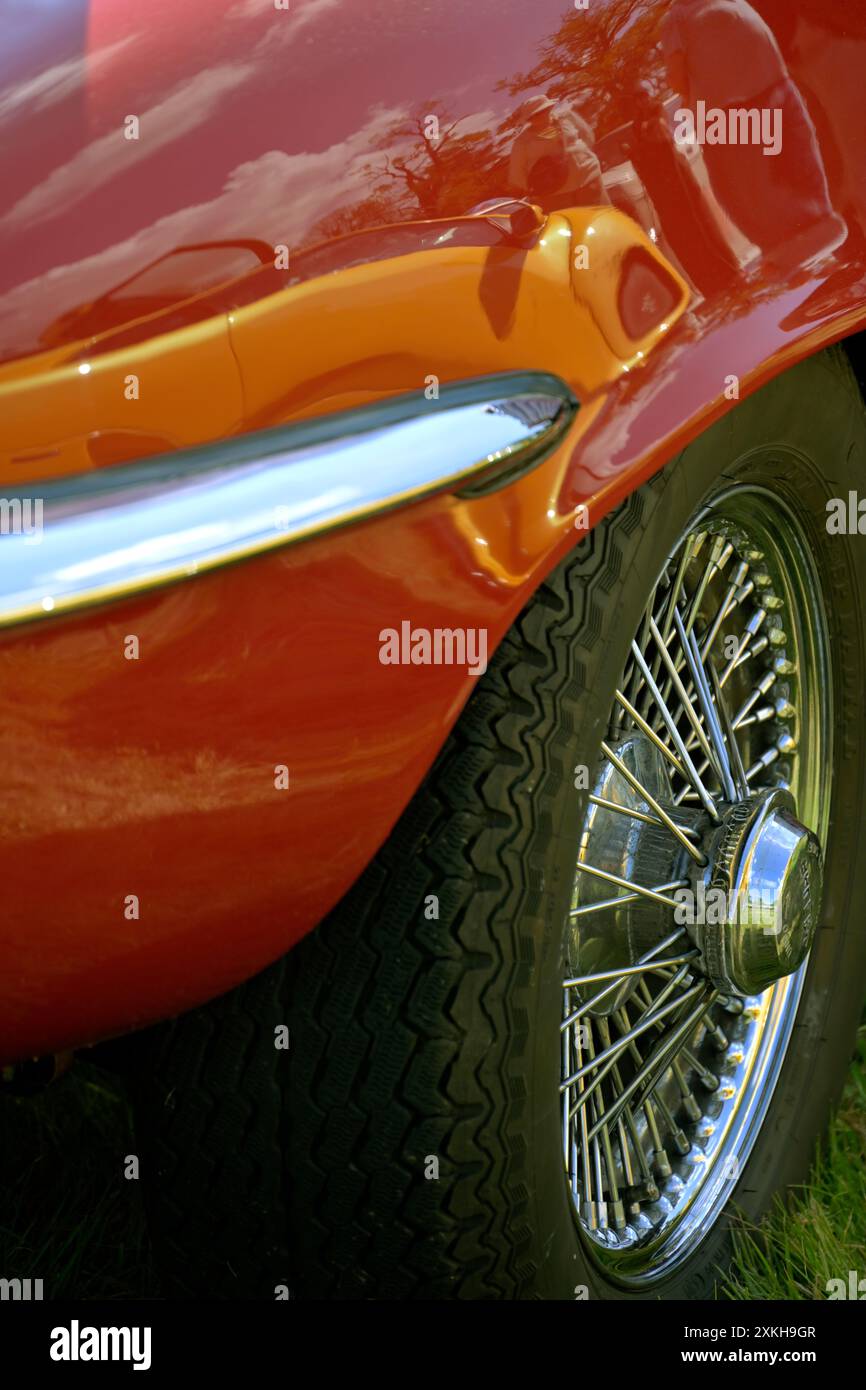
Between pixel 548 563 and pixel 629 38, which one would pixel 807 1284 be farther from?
pixel 629 38

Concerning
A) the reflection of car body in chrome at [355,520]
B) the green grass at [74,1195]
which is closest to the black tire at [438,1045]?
the reflection of car body in chrome at [355,520]

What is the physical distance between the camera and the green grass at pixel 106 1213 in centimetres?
192

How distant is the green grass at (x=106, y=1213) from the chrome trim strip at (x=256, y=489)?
3.61ft

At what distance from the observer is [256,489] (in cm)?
116

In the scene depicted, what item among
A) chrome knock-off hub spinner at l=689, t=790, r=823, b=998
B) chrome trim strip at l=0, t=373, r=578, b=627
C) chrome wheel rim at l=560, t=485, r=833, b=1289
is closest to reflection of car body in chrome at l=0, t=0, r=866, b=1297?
chrome trim strip at l=0, t=373, r=578, b=627

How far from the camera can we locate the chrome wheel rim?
1804 mm

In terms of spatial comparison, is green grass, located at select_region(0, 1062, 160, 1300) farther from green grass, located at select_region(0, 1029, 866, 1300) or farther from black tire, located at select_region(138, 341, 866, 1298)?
black tire, located at select_region(138, 341, 866, 1298)

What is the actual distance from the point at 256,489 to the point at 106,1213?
1.24 metres

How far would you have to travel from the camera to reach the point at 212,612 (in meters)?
1.16

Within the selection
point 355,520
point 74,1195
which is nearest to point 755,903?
point 355,520

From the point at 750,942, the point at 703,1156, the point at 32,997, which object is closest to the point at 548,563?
the point at 32,997

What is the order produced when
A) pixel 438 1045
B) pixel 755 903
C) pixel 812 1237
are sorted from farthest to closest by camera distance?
1. pixel 812 1237
2. pixel 755 903
3. pixel 438 1045

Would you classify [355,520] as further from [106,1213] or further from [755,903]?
[106,1213]

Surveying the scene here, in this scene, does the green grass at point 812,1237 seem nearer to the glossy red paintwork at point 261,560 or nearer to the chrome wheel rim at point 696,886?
the chrome wheel rim at point 696,886
